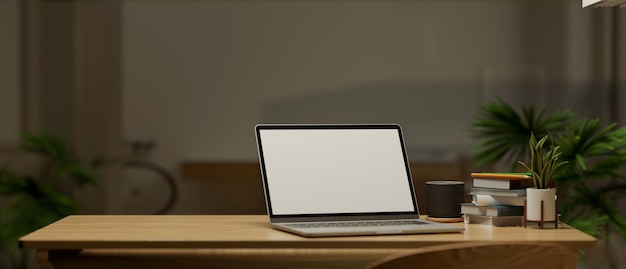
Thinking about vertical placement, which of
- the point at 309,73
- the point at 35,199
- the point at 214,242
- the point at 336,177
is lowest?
the point at 35,199

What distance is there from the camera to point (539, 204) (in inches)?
75.9

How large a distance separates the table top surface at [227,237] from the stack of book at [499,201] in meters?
0.03

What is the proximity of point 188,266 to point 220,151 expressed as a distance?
5.63 metres

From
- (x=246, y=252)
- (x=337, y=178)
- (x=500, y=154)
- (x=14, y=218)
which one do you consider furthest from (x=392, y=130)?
(x=14, y=218)

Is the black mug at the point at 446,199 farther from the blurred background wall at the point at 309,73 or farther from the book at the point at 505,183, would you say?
the blurred background wall at the point at 309,73

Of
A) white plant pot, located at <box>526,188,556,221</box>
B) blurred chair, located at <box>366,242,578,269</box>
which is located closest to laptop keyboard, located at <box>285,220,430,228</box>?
white plant pot, located at <box>526,188,556,221</box>

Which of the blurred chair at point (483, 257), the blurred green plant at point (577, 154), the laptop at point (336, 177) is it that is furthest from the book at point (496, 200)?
the blurred green plant at point (577, 154)

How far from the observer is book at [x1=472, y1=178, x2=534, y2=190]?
1971 millimetres

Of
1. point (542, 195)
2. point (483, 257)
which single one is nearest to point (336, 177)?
point (542, 195)

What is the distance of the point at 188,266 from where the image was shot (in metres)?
1.90

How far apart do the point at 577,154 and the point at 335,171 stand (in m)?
1.09

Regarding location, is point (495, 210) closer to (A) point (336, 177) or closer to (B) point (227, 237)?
(A) point (336, 177)

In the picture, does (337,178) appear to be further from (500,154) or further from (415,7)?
(415,7)

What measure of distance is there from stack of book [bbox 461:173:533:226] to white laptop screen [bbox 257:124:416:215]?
0.52ft
